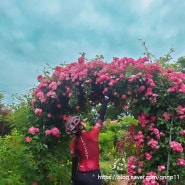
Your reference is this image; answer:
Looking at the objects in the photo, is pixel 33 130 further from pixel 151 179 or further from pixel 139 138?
pixel 151 179

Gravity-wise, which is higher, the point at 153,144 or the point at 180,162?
the point at 153,144

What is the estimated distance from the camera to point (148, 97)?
4699 mm

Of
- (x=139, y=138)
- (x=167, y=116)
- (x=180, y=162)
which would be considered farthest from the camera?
(x=139, y=138)

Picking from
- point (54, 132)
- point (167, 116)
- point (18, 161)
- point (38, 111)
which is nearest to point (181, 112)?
point (167, 116)

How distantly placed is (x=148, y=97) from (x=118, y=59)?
2.46 feet

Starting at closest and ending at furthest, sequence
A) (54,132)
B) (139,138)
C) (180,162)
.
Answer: (180,162)
(139,138)
(54,132)

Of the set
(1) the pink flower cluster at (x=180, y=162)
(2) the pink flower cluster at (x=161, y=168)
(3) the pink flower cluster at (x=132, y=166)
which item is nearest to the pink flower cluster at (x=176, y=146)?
(1) the pink flower cluster at (x=180, y=162)

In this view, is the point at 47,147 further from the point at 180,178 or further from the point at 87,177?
the point at 180,178

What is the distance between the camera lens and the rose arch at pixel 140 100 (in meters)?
4.57

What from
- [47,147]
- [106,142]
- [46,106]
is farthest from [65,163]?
[106,142]

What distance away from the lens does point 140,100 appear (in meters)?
4.80

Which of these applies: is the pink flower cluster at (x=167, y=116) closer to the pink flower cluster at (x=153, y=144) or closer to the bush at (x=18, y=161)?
the pink flower cluster at (x=153, y=144)

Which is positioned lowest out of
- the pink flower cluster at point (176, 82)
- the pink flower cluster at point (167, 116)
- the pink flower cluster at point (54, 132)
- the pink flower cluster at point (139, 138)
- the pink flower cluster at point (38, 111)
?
the pink flower cluster at point (139, 138)

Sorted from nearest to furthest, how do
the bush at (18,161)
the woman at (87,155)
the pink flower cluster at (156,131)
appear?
the woman at (87,155) → the pink flower cluster at (156,131) → the bush at (18,161)
